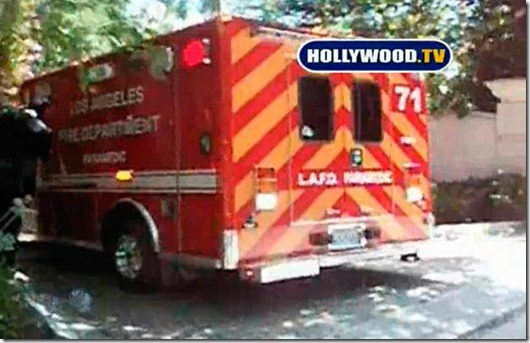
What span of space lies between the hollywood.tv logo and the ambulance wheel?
0.69 m

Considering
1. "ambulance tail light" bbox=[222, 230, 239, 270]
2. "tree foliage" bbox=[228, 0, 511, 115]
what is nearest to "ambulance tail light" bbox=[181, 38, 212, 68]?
"tree foliage" bbox=[228, 0, 511, 115]

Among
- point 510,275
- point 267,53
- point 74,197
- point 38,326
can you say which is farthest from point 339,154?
point 38,326

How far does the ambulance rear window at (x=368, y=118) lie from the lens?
2496mm

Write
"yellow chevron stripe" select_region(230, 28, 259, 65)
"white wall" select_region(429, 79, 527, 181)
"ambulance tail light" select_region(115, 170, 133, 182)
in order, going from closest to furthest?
"white wall" select_region(429, 79, 527, 181) → "yellow chevron stripe" select_region(230, 28, 259, 65) → "ambulance tail light" select_region(115, 170, 133, 182)

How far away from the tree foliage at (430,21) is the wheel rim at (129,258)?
0.75m

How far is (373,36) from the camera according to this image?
225 cm

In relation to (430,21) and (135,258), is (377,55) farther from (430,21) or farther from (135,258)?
(135,258)

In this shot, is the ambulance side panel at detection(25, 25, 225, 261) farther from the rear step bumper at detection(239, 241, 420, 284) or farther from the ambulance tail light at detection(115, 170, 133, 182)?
the rear step bumper at detection(239, 241, 420, 284)

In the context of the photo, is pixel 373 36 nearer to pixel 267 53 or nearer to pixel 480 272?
pixel 267 53

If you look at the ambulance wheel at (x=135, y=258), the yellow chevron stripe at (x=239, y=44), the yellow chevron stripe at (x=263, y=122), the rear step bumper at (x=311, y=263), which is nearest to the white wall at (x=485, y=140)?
the rear step bumper at (x=311, y=263)

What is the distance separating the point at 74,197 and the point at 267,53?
0.71 metres

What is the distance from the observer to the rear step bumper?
2.40 meters

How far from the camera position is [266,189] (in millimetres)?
2430

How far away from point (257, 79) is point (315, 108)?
21cm
